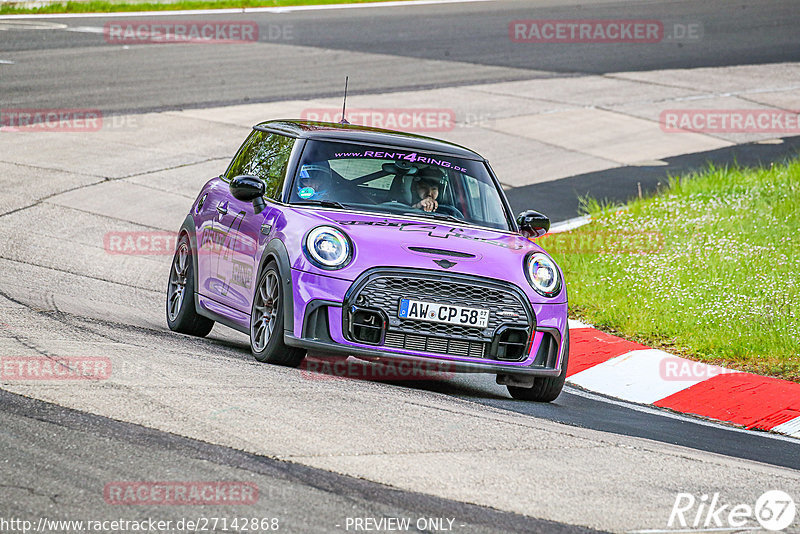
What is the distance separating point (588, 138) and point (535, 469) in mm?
14731

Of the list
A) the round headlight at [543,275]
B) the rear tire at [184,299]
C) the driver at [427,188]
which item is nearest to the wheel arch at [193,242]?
the rear tire at [184,299]

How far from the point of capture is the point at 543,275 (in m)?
7.45

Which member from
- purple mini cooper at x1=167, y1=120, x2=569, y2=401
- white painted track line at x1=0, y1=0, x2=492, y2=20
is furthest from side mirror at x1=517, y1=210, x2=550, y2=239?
white painted track line at x1=0, y1=0, x2=492, y2=20

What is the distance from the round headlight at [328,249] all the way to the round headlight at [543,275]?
115 cm

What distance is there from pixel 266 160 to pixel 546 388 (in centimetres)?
267

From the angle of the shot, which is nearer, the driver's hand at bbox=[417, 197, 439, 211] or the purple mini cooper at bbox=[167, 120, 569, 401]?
the purple mini cooper at bbox=[167, 120, 569, 401]

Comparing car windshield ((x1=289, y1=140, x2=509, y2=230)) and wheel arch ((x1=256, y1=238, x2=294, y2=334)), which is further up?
car windshield ((x1=289, y1=140, x2=509, y2=230))

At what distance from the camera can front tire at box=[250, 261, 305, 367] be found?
727 centimetres

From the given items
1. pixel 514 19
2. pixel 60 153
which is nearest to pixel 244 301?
pixel 60 153

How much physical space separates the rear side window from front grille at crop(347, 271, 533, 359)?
1.39 meters

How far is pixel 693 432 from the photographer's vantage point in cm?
734

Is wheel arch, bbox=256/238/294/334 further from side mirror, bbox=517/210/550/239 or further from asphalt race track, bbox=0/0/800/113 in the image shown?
asphalt race track, bbox=0/0/800/113

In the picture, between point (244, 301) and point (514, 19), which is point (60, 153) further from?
point (514, 19)

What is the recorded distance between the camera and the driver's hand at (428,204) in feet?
26.8
